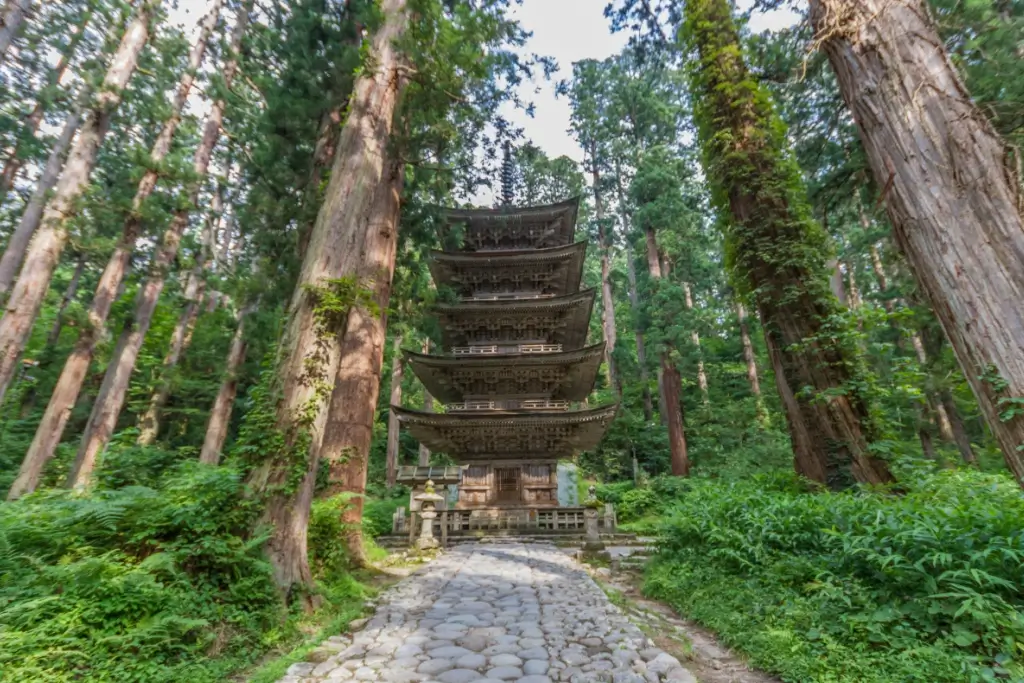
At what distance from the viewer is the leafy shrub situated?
226 centimetres

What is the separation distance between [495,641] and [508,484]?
39.8 ft

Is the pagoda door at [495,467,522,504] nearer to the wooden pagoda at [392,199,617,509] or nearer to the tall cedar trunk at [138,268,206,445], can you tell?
the wooden pagoda at [392,199,617,509]

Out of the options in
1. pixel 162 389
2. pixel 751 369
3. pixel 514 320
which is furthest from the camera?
pixel 751 369

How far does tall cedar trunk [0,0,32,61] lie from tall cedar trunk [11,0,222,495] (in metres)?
2.58

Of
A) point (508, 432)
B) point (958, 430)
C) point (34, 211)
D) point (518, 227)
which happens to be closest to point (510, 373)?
point (508, 432)

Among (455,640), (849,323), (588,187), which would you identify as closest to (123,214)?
(455,640)

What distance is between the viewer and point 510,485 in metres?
15.0

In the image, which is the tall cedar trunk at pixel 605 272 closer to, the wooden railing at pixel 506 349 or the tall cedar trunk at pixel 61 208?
the wooden railing at pixel 506 349

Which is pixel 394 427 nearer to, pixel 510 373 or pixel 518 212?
pixel 510 373

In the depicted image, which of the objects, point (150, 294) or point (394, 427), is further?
point (394, 427)

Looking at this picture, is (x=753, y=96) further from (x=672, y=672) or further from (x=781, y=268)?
(x=672, y=672)

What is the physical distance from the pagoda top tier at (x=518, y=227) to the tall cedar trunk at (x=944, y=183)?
46.0 ft

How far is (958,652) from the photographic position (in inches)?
91.1

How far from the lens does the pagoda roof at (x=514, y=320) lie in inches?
602
